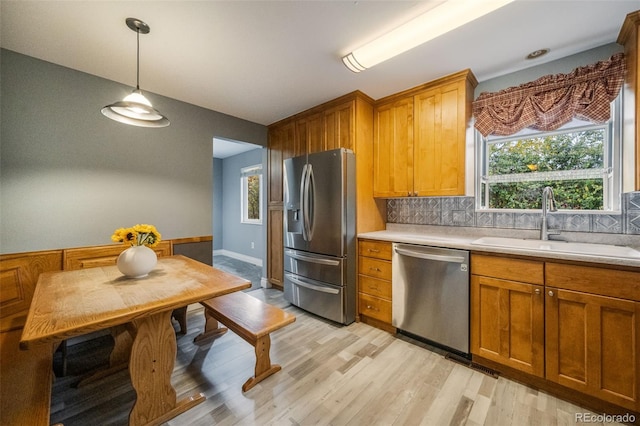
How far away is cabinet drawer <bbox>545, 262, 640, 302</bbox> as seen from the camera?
4.49 feet

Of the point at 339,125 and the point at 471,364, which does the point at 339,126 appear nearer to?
the point at 339,125

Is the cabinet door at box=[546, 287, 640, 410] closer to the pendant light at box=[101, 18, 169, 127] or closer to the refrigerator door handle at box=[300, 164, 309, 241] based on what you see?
the refrigerator door handle at box=[300, 164, 309, 241]

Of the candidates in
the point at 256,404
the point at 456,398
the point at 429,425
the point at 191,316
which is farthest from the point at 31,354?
the point at 456,398

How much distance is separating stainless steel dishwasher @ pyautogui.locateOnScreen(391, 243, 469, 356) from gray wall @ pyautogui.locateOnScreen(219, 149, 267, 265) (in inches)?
138

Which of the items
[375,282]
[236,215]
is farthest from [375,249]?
[236,215]

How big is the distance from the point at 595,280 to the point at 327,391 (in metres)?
1.78

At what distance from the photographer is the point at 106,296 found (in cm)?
132

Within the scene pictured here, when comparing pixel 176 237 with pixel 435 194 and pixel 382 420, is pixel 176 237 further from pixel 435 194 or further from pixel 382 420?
pixel 435 194

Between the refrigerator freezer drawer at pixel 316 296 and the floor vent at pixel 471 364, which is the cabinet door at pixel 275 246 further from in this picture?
the floor vent at pixel 471 364

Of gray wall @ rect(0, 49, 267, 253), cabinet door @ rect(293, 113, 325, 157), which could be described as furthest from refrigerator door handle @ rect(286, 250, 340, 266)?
cabinet door @ rect(293, 113, 325, 157)

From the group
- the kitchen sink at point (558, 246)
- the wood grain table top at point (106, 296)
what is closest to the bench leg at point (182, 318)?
the wood grain table top at point (106, 296)

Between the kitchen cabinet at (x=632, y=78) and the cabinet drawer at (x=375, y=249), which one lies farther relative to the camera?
the cabinet drawer at (x=375, y=249)

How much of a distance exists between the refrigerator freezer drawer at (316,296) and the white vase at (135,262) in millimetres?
1612

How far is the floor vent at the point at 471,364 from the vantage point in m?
1.83
